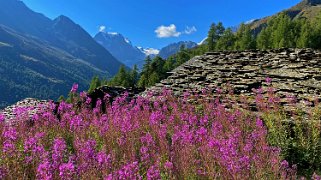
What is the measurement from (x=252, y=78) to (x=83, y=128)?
1014 centimetres

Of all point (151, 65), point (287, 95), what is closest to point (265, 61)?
point (287, 95)

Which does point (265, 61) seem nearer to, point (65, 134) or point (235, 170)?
point (65, 134)

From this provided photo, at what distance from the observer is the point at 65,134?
895 centimetres

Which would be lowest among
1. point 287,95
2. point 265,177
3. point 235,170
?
point 265,177

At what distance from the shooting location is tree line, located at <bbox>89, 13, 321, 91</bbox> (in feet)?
237

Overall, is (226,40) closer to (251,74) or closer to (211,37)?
(211,37)

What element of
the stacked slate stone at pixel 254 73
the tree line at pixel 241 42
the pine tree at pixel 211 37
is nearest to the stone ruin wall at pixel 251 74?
the stacked slate stone at pixel 254 73

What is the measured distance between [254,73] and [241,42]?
64023mm

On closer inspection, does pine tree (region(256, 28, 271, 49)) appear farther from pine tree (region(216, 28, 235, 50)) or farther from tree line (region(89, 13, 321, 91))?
pine tree (region(216, 28, 235, 50))

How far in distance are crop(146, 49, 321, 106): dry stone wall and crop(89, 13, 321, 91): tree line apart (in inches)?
1720

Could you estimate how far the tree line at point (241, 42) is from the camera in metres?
72.1

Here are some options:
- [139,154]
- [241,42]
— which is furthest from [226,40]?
[139,154]

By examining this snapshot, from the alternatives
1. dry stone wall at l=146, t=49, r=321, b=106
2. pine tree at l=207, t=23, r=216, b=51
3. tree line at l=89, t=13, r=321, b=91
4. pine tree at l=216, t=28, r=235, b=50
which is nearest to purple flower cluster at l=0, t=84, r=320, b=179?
dry stone wall at l=146, t=49, r=321, b=106

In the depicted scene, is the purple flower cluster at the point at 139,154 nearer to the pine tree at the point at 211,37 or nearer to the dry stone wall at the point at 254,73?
the dry stone wall at the point at 254,73
